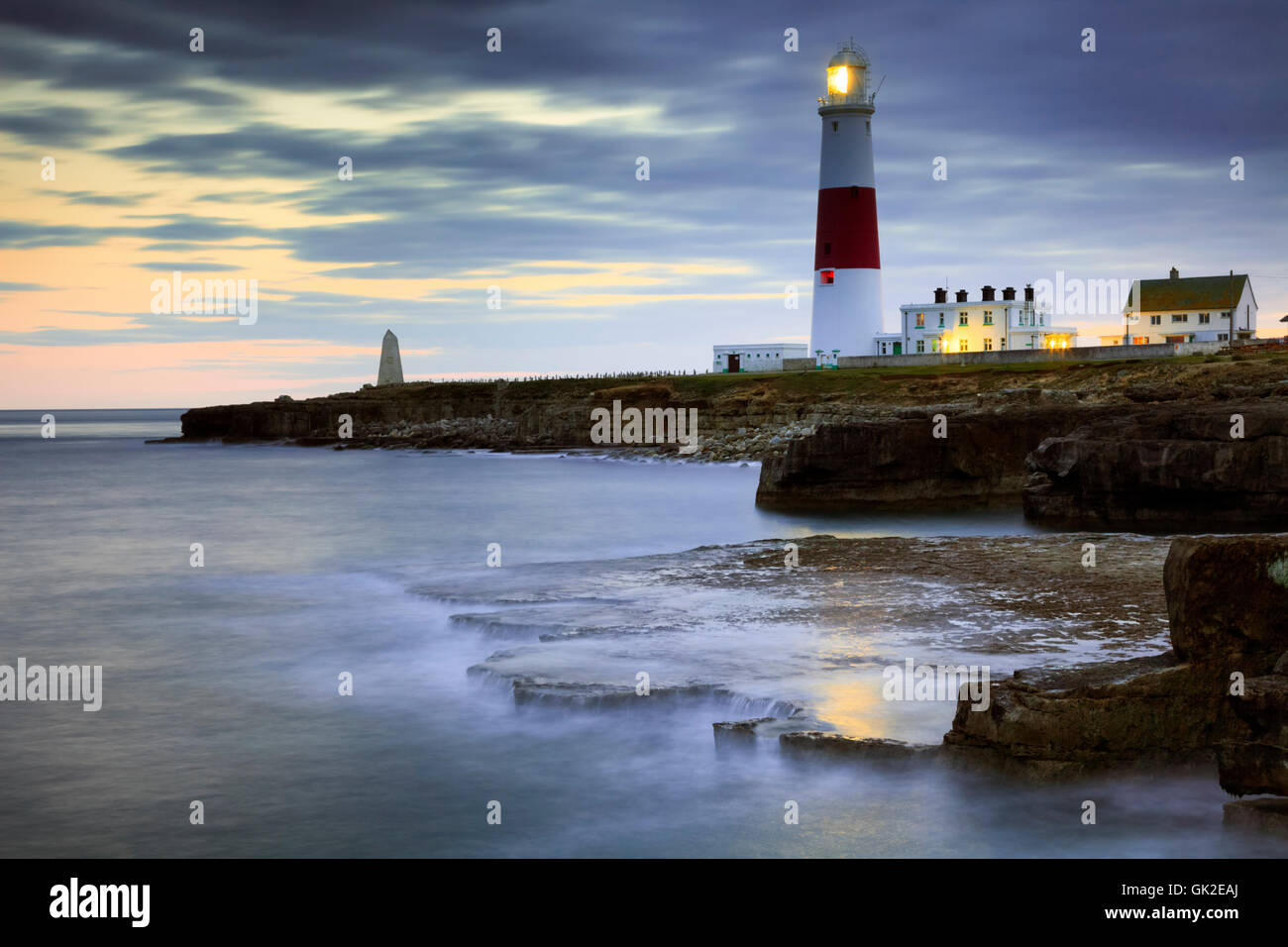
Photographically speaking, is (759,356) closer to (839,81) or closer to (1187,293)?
(839,81)

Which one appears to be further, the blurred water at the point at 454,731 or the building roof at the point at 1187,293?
the building roof at the point at 1187,293

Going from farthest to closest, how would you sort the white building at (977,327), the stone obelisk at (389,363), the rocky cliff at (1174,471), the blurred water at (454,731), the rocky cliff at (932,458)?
the stone obelisk at (389,363) < the white building at (977,327) < the rocky cliff at (932,458) < the rocky cliff at (1174,471) < the blurred water at (454,731)

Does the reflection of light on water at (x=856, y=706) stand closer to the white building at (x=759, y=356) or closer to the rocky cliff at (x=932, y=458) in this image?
the rocky cliff at (x=932, y=458)

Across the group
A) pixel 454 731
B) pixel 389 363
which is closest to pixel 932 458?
pixel 454 731

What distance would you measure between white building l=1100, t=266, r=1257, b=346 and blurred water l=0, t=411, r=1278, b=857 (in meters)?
48.1

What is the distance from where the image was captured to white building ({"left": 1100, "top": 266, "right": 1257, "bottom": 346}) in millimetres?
59219

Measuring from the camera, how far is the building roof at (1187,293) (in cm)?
5931

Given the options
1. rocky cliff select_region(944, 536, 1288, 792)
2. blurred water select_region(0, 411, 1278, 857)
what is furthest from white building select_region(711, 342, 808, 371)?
rocky cliff select_region(944, 536, 1288, 792)

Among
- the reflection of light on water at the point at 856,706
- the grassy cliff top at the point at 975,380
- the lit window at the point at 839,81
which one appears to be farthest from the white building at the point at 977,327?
the reflection of light on water at the point at 856,706

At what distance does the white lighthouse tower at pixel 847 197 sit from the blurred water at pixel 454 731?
29696 millimetres

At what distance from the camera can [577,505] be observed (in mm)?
27188

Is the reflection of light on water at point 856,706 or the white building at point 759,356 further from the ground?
the white building at point 759,356

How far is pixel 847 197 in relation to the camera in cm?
4528
